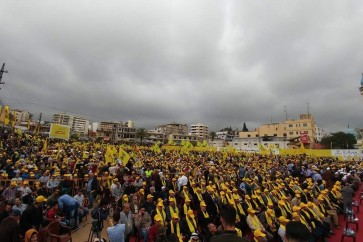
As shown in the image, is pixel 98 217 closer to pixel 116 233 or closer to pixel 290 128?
pixel 116 233

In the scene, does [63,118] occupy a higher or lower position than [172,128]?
higher

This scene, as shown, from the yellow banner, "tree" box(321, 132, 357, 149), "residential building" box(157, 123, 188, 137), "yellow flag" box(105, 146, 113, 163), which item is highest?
"residential building" box(157, 123, 188, 137)

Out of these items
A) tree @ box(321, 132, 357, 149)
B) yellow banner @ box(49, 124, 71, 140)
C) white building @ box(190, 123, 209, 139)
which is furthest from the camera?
white building @ box(190, 123, 209, 139)

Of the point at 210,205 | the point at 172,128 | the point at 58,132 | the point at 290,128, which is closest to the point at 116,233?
the point at 210,205

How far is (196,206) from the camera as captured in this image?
30.7ft

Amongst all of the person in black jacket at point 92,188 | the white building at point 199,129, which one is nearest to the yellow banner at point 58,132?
the person in black jacket at point 92,188

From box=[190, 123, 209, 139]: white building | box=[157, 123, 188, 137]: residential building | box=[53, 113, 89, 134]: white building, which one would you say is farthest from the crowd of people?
box=[53, 113, 89, 134]: white building

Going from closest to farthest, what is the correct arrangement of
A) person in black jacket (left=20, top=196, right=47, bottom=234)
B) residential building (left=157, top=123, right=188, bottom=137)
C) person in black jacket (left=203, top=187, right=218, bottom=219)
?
person in black jacket (left=20, top=196, right=47, bottom=234) → person in black jacket (left=203, top=187, right=218, bottom=219) → residential building (left=157, top=123, right=188, bottom=137)

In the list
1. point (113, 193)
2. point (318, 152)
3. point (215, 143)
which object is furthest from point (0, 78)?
point (215, 143)

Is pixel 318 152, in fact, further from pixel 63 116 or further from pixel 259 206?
pixel 63 116

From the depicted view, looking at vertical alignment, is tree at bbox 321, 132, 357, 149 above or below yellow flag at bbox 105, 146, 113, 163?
above

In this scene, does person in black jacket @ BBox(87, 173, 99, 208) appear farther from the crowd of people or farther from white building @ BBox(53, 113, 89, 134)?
white building @ BBox(53, 113, 89, 134)

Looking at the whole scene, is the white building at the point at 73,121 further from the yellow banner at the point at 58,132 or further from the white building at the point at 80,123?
the yellow banner at the point at 58,132

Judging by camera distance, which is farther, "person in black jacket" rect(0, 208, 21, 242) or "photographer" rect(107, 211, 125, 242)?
"photographer" rect(107, 211, 125, 242)
